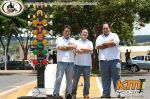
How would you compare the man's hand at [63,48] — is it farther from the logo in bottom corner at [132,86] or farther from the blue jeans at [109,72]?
the logo in bottom corner at [132,86]

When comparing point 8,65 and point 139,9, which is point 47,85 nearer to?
point 139,9

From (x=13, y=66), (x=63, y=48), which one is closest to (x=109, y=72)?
(x=63, y=48)

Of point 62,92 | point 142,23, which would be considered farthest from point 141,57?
point 62,92

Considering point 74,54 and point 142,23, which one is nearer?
point 74,54

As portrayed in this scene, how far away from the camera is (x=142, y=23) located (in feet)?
134

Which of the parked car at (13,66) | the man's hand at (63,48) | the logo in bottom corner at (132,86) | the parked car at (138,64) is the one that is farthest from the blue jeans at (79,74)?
the parked car at (13,66)

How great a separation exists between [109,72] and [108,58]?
0.38 m

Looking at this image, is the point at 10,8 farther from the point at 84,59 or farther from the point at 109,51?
the point at 109,51

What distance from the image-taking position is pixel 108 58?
13.6 metres

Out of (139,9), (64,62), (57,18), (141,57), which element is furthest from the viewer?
(141,57)

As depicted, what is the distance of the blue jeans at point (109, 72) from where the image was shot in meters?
13.6

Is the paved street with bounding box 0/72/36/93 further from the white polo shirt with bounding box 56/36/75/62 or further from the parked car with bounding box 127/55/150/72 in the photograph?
the parked car with bounding box 127/55/150/72

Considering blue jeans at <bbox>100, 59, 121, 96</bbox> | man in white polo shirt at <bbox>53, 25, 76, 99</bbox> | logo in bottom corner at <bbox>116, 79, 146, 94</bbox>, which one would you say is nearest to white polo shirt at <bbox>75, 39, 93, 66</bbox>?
man in white polo shirt at <bbox>53, 25, 76, 99</bbox>

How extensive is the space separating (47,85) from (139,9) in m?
22.1
